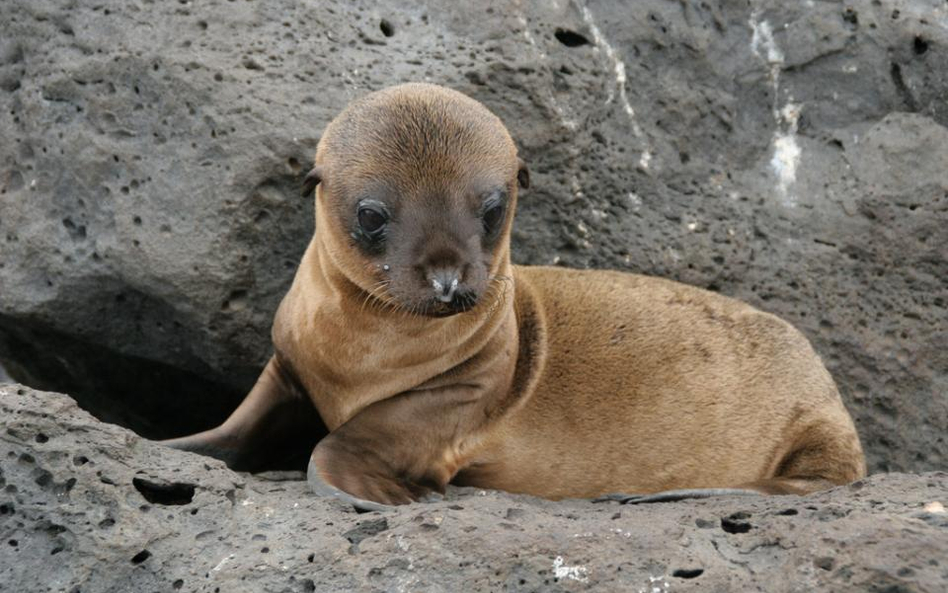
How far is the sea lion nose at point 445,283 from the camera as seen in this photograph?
5.14 metres

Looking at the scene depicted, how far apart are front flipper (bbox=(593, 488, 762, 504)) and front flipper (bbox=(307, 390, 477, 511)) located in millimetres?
663

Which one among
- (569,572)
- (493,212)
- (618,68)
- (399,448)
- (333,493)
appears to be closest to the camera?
(569,572)

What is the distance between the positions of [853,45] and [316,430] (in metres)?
3.45

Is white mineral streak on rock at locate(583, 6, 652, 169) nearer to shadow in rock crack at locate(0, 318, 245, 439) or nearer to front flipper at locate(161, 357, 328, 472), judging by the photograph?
front flipper at locate(161, 357, 328, 472)

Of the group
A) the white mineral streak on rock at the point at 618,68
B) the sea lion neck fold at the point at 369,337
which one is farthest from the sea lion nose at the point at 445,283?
the white mineral streak on rock at the point at 618,68

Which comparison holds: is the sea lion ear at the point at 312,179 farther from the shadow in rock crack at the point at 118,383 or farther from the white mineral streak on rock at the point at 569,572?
the white mineral streak on rock at the point at 569,572

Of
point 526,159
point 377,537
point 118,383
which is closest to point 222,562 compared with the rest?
point 377,537

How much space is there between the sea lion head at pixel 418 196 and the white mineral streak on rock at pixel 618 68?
169 cm

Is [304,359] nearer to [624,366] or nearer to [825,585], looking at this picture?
[624,366]

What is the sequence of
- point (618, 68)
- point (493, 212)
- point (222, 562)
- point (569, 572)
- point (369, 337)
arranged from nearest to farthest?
point (569, 572) < point (222, 562) < point (493, 212) < point (369, 337) < point (618, 68)

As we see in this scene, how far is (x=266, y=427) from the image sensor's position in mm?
6293

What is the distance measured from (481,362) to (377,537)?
163cm

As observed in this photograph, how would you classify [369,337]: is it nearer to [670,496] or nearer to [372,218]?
[372,218]

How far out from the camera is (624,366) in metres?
6.32
